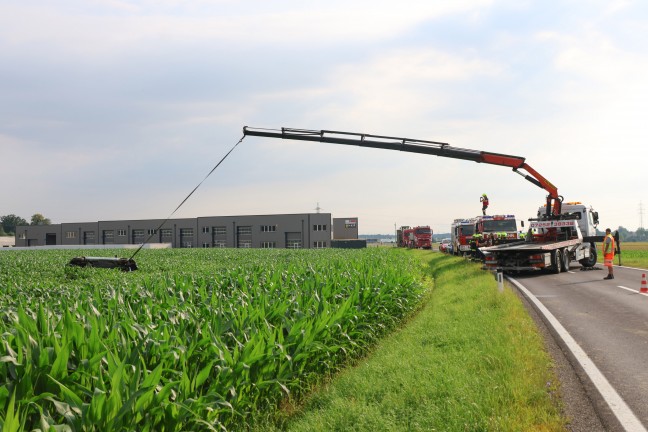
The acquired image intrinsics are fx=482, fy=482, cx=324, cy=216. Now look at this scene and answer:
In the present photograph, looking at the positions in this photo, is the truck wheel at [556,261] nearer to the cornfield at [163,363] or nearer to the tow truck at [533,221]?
the tow truck at [533,221]

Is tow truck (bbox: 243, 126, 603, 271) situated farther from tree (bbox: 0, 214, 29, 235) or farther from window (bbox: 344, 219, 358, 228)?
tree (bbox: 0, 214, 29, 235)

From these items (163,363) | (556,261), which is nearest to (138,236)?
(556,261)

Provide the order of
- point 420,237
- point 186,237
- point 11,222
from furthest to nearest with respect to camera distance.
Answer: point 11,222, point 186,237, point 420,237

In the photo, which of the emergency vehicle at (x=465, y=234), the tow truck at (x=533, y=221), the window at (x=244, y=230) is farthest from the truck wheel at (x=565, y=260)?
the window at (x=244, y=230)

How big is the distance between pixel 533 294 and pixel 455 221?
25.5m

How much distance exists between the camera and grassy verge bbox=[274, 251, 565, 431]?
202 inches

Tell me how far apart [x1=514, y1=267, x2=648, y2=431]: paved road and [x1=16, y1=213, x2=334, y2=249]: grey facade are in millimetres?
66052

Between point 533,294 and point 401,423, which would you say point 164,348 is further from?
point 533,294

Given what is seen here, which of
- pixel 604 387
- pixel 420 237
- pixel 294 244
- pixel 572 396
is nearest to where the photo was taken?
pixel 572 396

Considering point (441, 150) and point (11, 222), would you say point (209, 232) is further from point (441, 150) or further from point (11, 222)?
point (11, 222)

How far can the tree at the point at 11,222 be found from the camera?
549ft

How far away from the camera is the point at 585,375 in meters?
6.68

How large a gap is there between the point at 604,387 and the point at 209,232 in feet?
284

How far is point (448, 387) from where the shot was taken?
5941 mm
